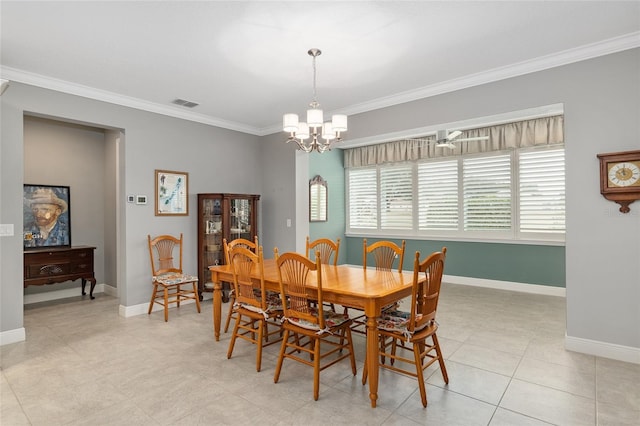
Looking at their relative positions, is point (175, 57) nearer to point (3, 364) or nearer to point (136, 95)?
point (136, 95)

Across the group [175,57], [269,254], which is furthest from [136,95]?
[269,254]

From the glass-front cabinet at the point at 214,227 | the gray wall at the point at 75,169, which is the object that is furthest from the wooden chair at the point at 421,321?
the gray wall at the point at 75,169

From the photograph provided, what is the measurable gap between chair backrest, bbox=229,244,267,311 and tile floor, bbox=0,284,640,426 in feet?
1.72

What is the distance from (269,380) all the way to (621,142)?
3.48 m

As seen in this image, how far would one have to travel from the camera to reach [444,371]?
2611 mm

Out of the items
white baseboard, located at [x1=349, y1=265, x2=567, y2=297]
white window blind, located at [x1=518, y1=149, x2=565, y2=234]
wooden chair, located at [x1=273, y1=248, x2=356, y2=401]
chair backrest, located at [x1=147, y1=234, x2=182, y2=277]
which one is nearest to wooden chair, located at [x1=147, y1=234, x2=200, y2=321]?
chair backrest, located at [x1=147, y1=234, x2=182, y2=277]

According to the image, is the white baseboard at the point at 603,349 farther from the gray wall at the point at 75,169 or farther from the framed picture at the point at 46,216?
the framed picture at the point at 46,216

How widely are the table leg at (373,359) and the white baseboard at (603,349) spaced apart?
82.8 inches

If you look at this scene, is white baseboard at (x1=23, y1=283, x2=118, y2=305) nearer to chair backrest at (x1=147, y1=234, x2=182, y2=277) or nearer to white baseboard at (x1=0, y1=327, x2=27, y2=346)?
chair backrest at (x1=147, y1=234, x2=182, y2=277)

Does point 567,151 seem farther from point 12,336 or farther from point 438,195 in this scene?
point 12,336

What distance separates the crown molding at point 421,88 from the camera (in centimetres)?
305

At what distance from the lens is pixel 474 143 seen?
5.93 m

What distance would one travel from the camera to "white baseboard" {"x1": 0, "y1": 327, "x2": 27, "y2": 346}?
351 cm

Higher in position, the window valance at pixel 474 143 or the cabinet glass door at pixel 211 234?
the window valance at pixel 474 143
